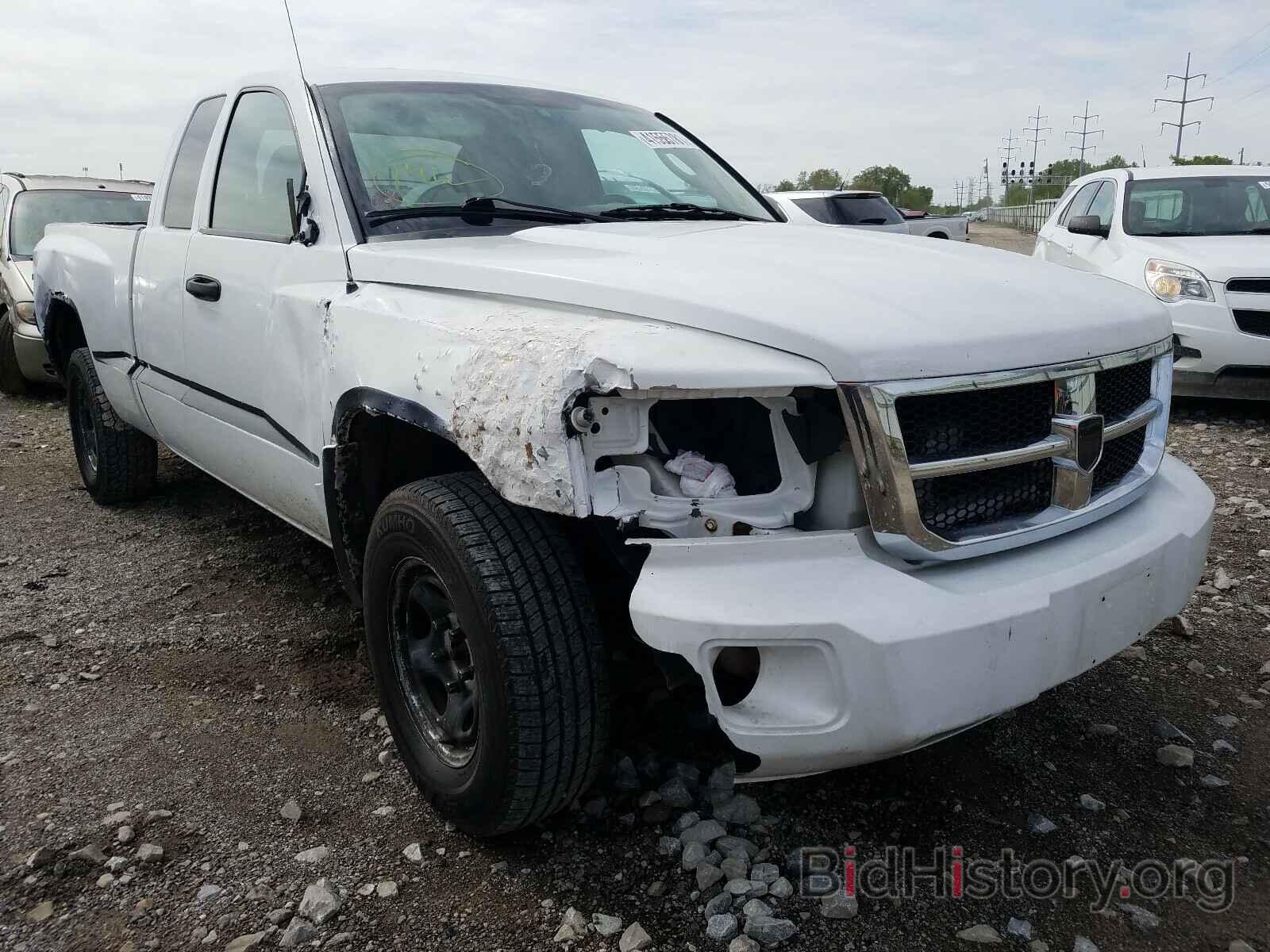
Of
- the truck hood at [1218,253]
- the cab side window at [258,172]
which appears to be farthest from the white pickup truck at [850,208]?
the cab side window at [258,172]

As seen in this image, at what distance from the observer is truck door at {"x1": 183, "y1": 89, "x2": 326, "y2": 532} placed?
2.72 metres

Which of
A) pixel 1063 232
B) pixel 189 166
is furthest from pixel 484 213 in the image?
pixel 1063 232

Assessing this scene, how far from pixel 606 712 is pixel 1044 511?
3.09 ft

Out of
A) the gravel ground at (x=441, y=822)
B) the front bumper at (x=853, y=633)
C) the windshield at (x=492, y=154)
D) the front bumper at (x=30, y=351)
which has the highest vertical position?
the windshield at (x=492, y=154)

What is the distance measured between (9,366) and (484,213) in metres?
6.59

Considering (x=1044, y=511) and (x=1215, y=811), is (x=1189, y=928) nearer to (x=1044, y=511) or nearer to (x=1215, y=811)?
(x=1215, y=811)

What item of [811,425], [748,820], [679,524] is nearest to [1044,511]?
[811,425]

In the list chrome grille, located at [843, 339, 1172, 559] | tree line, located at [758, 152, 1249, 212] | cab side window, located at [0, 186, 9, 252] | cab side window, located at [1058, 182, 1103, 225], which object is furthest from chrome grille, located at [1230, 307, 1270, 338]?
tree line, located at [758, 152, 1249, 212]

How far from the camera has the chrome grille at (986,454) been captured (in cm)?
176

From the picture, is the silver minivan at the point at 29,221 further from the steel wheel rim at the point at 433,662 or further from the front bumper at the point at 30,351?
the steel wheel rim at the point at 433,662

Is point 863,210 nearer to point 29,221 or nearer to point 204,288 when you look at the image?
point 29,221

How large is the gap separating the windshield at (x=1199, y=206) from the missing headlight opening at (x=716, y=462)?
5877 mm

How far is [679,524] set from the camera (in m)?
1.81

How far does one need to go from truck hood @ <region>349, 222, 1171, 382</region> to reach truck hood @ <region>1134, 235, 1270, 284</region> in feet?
12.9
